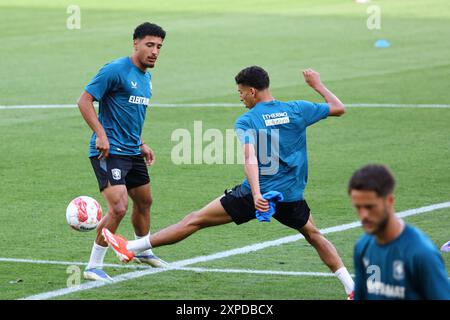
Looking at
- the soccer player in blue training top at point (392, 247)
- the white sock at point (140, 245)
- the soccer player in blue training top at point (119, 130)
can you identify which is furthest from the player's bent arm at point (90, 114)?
the soccer player in blue training top at point (392, 247)

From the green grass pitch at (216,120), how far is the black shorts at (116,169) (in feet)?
3.11

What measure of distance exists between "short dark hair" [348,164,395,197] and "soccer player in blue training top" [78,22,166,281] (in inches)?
198

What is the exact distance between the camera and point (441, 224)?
1359 cm

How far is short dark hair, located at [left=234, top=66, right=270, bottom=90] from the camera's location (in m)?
10.5

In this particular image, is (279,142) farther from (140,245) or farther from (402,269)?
(402,269)

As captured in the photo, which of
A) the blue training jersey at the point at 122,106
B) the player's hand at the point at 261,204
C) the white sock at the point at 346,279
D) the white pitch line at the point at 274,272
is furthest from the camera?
the blue training jersey at the point at 122,106

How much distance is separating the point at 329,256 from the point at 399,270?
3.97m

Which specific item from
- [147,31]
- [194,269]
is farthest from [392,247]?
[147,31]

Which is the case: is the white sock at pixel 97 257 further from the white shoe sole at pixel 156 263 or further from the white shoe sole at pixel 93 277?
the white shoe sole at pixel 156 263

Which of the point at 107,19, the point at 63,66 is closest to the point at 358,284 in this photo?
the point at 63,66

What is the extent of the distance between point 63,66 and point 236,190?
1833 centimetres

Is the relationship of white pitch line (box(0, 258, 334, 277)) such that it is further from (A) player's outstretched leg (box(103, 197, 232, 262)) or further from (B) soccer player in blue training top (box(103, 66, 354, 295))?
(B) soccer player in blue training top (box(103, 66, 354, 295))

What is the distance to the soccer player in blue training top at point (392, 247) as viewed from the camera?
652 centimetres
